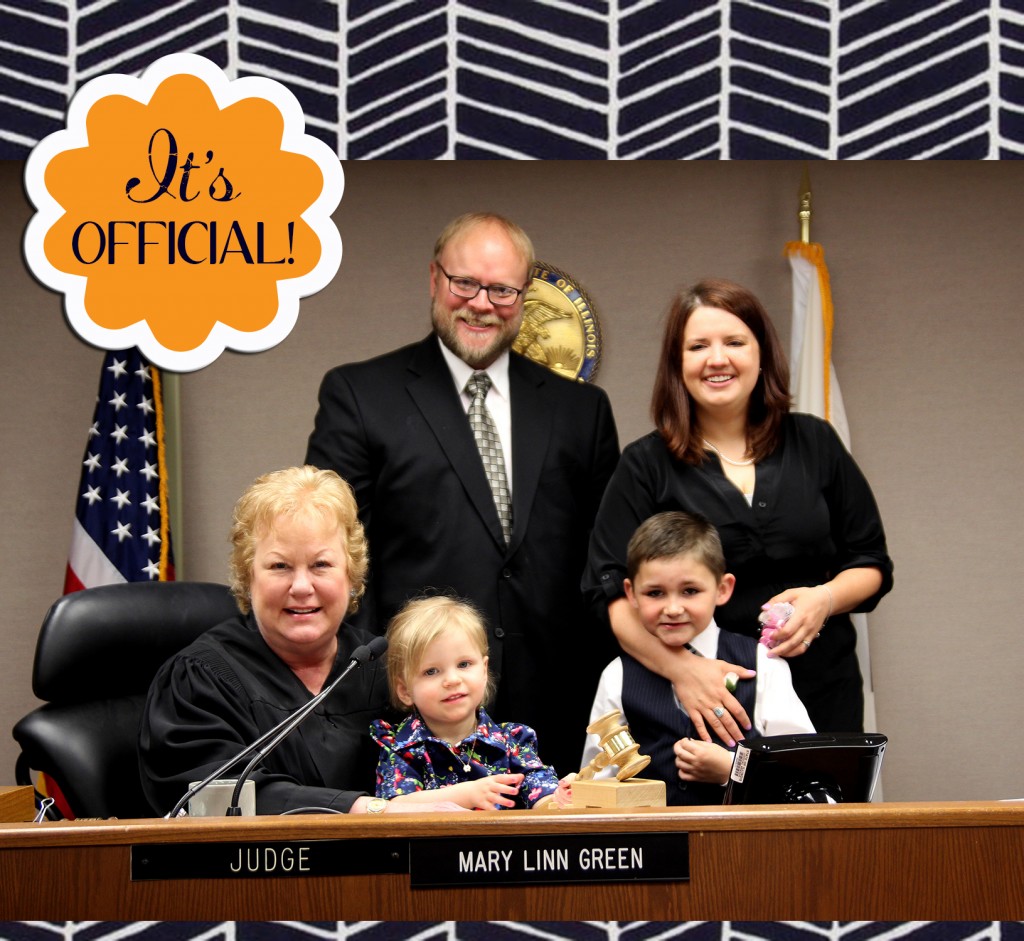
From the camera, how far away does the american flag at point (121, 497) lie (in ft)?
13.6

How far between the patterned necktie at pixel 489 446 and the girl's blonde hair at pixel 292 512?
67 cm

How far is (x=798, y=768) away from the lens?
199 centimetres

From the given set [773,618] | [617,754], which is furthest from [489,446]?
[617,754]

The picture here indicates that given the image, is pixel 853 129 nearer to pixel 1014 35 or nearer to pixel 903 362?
pixel 1014 35

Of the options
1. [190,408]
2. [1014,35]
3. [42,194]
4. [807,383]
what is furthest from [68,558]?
[1014,35]

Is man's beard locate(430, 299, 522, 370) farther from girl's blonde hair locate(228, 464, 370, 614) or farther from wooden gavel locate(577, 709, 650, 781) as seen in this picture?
wooden gavel locate(577, 709, 650, 781)

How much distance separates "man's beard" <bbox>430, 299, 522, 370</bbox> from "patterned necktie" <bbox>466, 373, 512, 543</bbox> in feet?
0.19

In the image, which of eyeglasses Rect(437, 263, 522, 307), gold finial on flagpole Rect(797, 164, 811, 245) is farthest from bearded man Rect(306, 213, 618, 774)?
gold finial on flagpole Rect(797, 164, 811, 245)

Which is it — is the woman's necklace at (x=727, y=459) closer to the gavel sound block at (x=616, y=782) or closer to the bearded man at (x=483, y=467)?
the bearded man at (x=483, y=467)

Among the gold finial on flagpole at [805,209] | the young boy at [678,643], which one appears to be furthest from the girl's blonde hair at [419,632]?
the gold finial on flagpole at [805,209]

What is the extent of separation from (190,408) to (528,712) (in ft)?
6.05

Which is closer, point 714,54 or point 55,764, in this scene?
point 55,764

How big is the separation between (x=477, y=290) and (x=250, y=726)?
1137mm

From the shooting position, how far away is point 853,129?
2877 millimetres
